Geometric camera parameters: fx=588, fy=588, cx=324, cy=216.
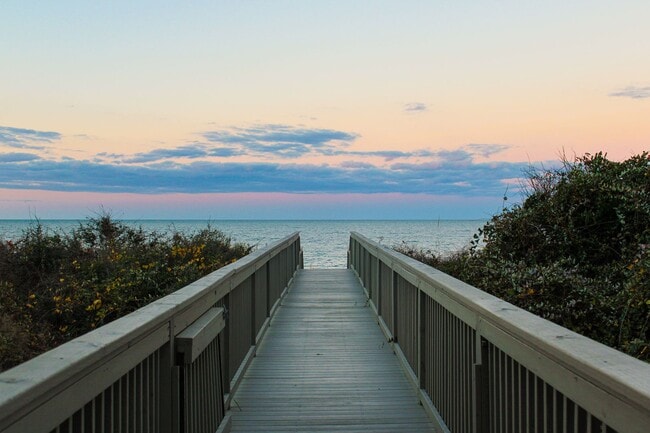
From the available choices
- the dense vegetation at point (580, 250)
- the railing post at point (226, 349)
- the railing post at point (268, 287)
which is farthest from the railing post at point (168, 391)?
the railing post at point (268, 287)

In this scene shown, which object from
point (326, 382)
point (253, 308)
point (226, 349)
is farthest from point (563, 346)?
point (253, 308)

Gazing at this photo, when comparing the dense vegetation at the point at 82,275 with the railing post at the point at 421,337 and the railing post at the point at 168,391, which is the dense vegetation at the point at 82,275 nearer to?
the railing post at the point at 421,337

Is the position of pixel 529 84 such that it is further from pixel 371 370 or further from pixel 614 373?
pixel 614 373

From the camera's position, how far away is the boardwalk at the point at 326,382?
15.2ft

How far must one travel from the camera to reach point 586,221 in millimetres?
7207

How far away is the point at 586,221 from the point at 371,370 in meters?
3.30

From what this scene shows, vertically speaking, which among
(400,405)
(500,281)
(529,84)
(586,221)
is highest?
(529,84)

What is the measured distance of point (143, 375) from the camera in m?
2.57

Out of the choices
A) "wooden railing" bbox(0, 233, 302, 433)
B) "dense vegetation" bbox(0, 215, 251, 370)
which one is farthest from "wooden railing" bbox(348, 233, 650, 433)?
"dense vegetation" bbox(0, 215, 251, 370)

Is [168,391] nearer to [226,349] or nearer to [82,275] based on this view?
[226,349]

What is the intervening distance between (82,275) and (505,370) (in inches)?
412

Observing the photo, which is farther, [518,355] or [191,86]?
[191,86]

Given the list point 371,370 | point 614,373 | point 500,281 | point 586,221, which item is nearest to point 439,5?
point 586,221

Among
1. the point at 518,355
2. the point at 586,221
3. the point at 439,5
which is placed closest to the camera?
the point at 518,355
